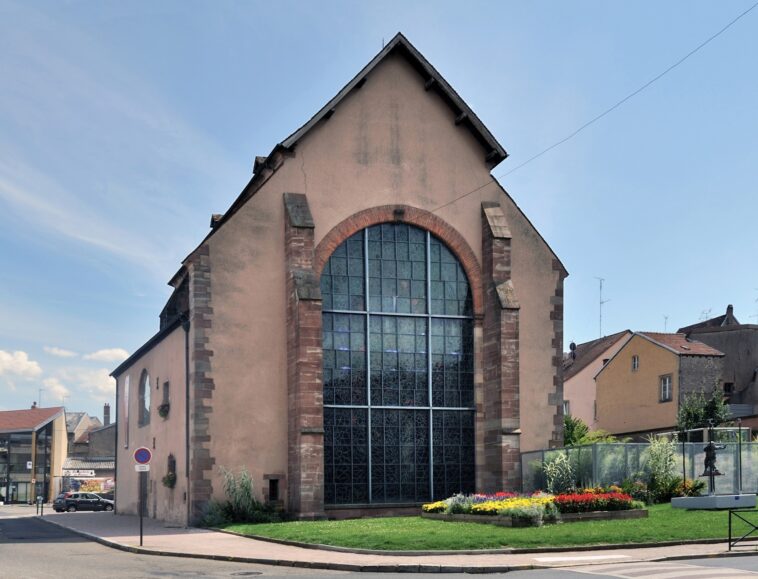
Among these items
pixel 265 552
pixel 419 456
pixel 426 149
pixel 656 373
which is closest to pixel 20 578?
pixel 265 552

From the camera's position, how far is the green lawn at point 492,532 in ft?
66.9

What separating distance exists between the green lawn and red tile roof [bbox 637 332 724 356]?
2916 centimetres

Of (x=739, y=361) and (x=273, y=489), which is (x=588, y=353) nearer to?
(x=739, y=361)

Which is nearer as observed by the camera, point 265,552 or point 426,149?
point 265,552

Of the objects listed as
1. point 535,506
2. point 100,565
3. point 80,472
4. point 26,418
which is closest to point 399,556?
point 535,506

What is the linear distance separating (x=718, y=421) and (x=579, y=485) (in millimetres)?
22545

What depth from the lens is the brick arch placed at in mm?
31188

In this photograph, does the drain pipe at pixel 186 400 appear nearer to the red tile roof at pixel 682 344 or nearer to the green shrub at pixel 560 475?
the green shrub at pixel 560 475

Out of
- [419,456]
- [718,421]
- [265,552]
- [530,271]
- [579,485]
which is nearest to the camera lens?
[265,552]

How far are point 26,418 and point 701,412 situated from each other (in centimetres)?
6480

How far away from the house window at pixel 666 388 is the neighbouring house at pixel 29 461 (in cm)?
5613

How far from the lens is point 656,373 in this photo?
54781 millimetres

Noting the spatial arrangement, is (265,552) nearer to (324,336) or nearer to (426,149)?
(324,336)

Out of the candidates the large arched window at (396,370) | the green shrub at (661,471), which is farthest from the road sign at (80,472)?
the green shrub at (661,471)
